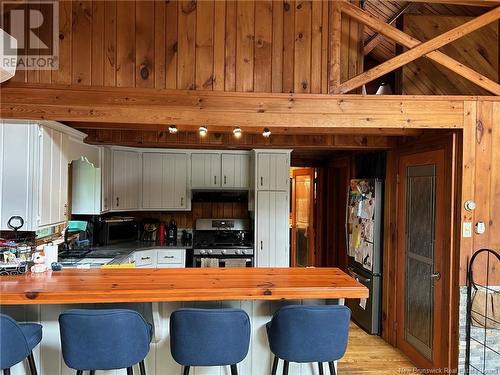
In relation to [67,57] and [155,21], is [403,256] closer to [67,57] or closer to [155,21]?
[155,21]

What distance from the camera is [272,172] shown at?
467 centimetres

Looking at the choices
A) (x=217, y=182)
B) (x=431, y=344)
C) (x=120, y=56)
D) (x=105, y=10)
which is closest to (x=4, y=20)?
(x=105, y=10)

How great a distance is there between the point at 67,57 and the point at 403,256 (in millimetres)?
3901

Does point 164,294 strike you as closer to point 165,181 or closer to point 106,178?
point 106,178

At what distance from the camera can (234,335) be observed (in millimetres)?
1931

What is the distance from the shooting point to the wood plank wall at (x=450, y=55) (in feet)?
10.8

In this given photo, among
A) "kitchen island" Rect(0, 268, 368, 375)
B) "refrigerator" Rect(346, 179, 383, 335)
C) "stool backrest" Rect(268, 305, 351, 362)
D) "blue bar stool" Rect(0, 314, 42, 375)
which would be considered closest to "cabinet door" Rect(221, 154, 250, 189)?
"refrigerator" Rect(346, 179, 383, 335)

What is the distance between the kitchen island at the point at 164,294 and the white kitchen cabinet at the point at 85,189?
Result: 1.80m

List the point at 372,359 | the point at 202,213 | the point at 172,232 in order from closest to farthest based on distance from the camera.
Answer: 1. the point at 372,359
2. the point at 172,232
3. the point at 202,213

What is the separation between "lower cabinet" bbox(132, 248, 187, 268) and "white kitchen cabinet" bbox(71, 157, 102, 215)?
90 centimetres

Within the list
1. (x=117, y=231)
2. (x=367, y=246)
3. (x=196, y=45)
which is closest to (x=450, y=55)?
(x=367, y=246)

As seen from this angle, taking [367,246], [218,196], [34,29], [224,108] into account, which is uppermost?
[34,29]

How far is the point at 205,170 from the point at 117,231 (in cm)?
154

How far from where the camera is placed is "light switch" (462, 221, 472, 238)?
9.21ft
